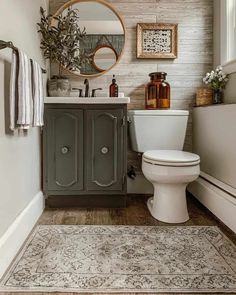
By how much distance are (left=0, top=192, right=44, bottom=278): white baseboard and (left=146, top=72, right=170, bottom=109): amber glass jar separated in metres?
1.22

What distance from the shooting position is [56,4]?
2604 millimetres

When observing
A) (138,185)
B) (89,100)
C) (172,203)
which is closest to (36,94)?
(89,100)

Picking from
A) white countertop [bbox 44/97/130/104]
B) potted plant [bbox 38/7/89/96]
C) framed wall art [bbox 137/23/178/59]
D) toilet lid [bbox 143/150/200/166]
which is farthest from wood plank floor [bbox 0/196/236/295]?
framed wall art [bbox 137/23/178/59]

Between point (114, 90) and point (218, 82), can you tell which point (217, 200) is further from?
point (114, 90)

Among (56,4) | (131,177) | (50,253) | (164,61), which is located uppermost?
(56,4)

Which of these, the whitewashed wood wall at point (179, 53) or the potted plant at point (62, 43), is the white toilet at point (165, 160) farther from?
the potted plant at point (62, 43)

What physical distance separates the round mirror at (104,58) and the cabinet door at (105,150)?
0.58 meters

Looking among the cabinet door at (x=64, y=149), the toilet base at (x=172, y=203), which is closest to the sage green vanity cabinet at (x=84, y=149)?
the cabinet door at (x=64, y=149)

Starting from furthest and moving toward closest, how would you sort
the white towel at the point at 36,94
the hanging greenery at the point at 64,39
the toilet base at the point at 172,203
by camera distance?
the hanging greenery at the point at 64,39 < the toilet base at the point at 172,203 < the white towel at the point at 36,94

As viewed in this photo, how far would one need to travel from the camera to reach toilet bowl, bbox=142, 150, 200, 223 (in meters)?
1.91

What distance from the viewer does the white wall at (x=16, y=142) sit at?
4.63 ft

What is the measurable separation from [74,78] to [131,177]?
41.0 inches

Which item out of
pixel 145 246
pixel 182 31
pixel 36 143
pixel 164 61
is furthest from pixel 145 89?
pixel 145 246

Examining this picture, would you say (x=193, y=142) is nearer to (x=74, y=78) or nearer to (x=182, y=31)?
(x=182, y=31)
